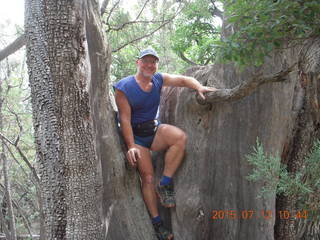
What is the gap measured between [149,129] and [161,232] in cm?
105

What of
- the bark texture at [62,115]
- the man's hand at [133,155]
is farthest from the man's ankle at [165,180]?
the bark texture at [62,115]

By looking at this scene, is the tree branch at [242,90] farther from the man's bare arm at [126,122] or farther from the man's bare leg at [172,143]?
the man's bare arm at [126,122]

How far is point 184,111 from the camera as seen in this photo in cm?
377

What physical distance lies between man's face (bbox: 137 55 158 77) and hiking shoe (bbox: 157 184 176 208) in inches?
45.2

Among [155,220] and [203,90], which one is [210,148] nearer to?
[203,90]

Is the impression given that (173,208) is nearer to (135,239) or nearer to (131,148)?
(135,239)

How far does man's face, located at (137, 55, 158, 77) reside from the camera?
3.55 metres

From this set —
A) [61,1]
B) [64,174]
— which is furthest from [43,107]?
[61,1]

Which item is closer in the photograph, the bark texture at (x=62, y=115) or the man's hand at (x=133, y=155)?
the bark texture at (x=62, y=115)

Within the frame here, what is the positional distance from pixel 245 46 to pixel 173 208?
6.70 feet

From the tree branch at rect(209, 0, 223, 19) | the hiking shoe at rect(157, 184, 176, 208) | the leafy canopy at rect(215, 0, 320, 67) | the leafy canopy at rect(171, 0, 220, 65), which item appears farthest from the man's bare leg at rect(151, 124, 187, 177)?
the tree branch at rect(209, 0, 223, 19)

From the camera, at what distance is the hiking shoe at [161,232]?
3680 millimetres
